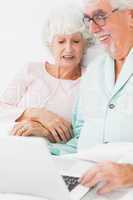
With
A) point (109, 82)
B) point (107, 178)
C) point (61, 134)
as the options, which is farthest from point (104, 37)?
point (107, 178)

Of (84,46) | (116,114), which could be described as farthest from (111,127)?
(84,46)

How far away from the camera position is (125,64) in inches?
56.9

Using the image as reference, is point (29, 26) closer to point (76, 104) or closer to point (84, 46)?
point (84, 46)

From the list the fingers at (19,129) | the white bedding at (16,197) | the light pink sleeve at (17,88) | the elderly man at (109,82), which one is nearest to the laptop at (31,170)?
the white bedding at (16,197)

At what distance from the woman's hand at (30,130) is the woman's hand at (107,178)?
1.81 ft

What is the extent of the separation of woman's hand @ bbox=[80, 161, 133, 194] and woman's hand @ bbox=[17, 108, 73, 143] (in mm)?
544

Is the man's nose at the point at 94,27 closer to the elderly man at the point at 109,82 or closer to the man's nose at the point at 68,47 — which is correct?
the elderly man at the point at 109,82

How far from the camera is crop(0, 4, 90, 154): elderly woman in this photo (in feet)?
5.63

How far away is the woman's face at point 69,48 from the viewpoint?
175 cm

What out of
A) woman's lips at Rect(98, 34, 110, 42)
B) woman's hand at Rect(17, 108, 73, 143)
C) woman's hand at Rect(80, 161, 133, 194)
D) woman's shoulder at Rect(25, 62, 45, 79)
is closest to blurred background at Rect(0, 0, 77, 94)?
woman's shoulder at Rect(25, 62, 45, 79)

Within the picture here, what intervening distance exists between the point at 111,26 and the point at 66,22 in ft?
0.95

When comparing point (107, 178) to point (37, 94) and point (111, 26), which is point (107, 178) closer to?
point (111, 26)

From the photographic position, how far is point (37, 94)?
5.81 feet

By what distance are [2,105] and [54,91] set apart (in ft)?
0.71
